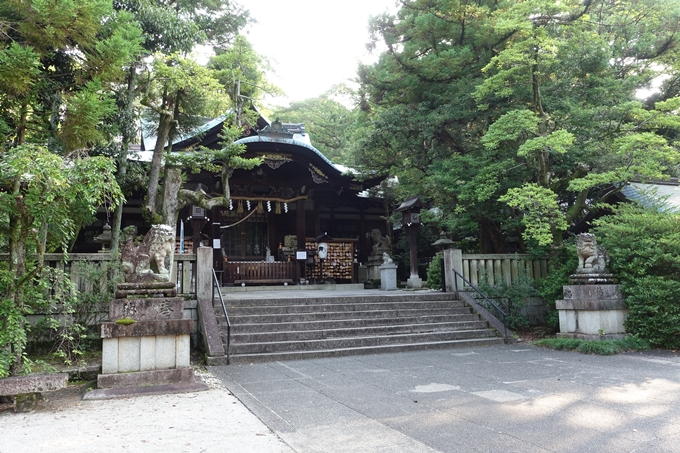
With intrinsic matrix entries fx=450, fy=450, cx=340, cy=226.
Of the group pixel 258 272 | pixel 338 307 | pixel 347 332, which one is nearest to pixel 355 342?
pixel 347 332

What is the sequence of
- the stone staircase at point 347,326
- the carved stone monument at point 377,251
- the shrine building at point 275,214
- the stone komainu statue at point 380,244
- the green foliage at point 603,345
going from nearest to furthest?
the green foliage at point 603,345 < the stone staircase at point 347,326 < the shrine building at point 275,214 < the carved stone monument at point 377,251 < the stone komainu statue at point 380,244

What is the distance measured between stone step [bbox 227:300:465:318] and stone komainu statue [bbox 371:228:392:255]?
8246mm

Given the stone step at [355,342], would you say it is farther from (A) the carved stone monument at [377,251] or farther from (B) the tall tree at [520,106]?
(A) the carved stone monument at [377,251]

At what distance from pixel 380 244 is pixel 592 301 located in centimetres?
1098

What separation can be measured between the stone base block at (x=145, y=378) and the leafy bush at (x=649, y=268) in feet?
26.3

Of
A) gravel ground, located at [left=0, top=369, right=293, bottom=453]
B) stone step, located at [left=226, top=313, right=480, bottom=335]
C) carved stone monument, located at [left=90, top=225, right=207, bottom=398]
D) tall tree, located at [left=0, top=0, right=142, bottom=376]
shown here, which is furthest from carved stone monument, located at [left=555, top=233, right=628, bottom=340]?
tall tree, located at [left=0, top=0, right=142, bottom=376]

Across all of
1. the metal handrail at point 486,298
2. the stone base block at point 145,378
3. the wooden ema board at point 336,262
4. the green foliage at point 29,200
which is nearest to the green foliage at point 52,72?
the green foliage at point 29,200

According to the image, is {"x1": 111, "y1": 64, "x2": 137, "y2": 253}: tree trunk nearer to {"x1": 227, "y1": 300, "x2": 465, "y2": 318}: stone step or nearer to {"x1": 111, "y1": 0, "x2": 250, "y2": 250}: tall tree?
{"x1": 111, "y1": 0, "x2": 250, "y2": 250}: tall tree

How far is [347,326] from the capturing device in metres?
9.20

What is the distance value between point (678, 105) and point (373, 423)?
9.26m

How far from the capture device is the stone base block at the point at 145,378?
5617 mm

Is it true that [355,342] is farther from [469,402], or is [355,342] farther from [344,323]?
[469,402]

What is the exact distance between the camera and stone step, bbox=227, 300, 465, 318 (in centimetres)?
909

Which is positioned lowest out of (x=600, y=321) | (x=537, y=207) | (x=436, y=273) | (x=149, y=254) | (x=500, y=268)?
(x=600, y=321)
